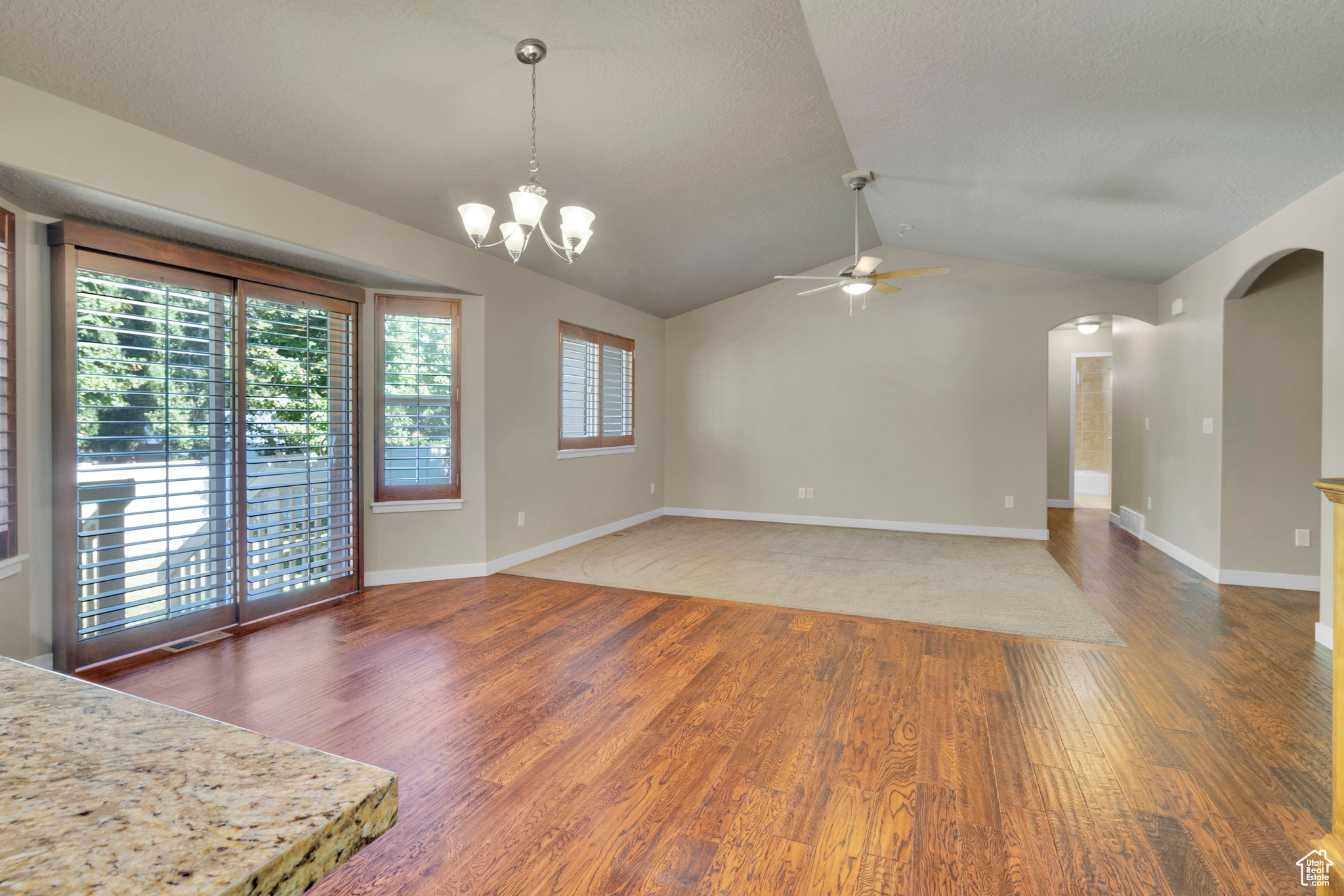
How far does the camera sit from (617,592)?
4445 mm

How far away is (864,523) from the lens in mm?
6938

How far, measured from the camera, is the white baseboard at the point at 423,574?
4.55 meters

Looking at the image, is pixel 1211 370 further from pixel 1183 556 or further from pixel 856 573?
pixel 856 573

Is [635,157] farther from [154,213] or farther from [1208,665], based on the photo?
[1208,665]

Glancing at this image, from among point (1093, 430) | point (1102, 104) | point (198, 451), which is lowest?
point (198, 451)

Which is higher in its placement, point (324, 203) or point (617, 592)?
point (324, 203)

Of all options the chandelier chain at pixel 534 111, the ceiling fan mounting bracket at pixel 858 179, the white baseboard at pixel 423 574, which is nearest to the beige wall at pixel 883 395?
the ceiling fan mounting bracket at pixel 858 179

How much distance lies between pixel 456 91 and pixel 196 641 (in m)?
3.16

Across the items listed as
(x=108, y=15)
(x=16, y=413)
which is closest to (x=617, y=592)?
(x=16, y=413)

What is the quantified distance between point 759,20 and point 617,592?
135 inches

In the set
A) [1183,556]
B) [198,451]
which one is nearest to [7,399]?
[198,451]

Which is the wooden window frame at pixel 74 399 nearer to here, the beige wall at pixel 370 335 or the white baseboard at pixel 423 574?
the beige wall at pixel 370 335

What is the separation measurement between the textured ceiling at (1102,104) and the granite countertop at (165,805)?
123 inches

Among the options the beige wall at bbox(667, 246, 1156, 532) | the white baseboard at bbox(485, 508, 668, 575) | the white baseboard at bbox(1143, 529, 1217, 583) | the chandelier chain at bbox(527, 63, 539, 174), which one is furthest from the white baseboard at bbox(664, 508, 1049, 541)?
the chandelier chain at bbox(527, 63, 539, 174)
